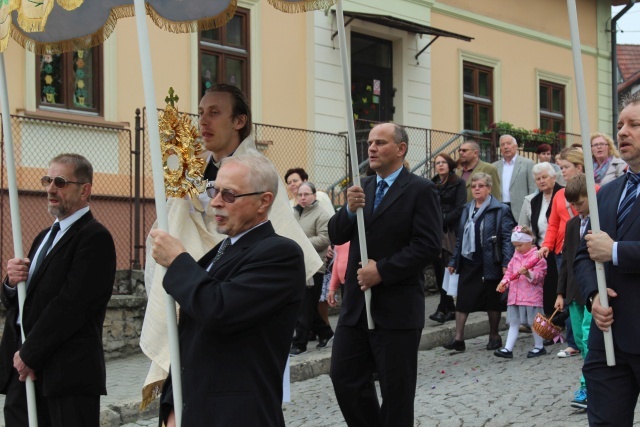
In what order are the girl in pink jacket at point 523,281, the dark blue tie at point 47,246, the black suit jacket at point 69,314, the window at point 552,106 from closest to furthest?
the black suit jacket at point 69,314 < the dark blue tie at point 47,246 < the girl in pink jacket at point 523,281 < the window at point 552,106

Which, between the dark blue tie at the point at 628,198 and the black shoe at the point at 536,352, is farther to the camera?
the black shoe at the point at 536,352

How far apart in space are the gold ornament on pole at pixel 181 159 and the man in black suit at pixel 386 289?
1.24 meters

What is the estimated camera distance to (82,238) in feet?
16.9

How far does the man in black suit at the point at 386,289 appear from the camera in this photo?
5.69m

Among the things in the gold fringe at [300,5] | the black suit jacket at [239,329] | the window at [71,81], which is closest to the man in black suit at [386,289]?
the gold fringe at [300,5]

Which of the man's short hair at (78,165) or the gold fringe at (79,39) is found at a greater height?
the gold fringe at (79,39)

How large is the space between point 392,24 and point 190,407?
1483 centimetres

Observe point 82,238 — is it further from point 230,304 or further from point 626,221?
point 626,221

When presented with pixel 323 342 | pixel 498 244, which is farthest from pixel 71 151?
pixel 498 244

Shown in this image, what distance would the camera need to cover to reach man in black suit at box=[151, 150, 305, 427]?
11.9 feet

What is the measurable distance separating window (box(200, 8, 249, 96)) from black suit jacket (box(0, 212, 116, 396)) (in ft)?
35.0

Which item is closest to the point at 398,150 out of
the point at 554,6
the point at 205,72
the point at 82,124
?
the point at 82,124

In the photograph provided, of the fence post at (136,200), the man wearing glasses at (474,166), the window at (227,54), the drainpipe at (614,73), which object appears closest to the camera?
the fence post at (136,200)

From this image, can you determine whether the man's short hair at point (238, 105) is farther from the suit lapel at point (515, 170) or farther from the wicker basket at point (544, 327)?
the suit lapel at point (515, 170)
